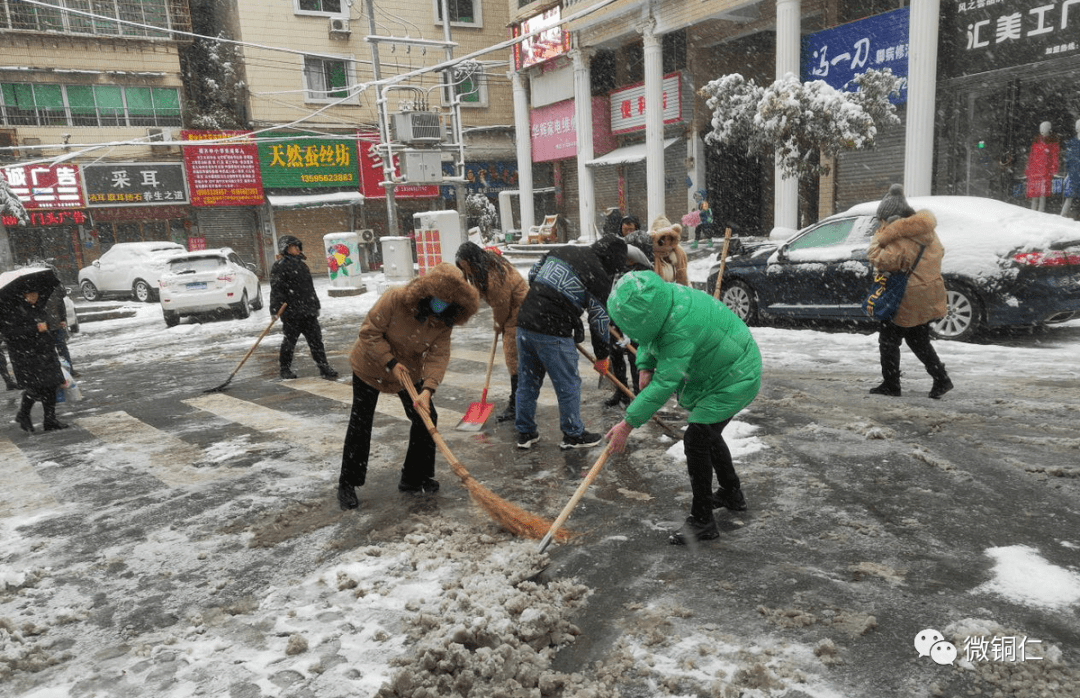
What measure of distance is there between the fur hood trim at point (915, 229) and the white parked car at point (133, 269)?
61.5 ft

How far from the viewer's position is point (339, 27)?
2888 cm

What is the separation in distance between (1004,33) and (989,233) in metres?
7.68

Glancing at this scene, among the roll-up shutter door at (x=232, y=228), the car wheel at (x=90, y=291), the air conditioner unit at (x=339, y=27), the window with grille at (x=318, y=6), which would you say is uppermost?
the window with grille at (x=318, y=6)

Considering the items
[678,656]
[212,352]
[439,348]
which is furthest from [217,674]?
[212,352]

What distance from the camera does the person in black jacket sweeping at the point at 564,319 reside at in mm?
5074

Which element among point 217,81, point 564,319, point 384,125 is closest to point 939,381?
point 564,319

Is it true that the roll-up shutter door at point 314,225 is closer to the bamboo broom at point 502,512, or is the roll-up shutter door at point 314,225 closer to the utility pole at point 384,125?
the utility pole at point 384,125

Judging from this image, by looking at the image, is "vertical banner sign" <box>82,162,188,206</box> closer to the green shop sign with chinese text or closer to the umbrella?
the green shop sign with chinese text

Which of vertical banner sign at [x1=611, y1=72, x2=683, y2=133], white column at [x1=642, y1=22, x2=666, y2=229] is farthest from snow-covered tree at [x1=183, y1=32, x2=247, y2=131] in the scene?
white column at [x1=642, y1=22, x2=666, y2=229]

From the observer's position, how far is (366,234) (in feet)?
70.5

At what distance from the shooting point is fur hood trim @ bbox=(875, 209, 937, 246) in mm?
5789

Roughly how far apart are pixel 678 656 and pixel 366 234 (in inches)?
790

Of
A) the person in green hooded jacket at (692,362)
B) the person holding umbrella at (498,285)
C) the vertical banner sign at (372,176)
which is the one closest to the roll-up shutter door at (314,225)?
the vertical banner sign at (372,176)

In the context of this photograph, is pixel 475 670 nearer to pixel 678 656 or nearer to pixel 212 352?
pixel 678 656
